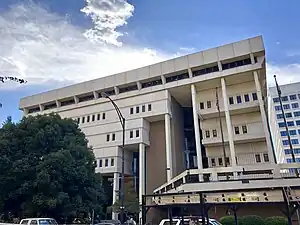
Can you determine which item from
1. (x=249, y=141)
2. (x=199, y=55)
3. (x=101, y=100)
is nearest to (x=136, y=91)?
(x=101, y=100)

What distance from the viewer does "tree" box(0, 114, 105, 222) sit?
79.8 feet

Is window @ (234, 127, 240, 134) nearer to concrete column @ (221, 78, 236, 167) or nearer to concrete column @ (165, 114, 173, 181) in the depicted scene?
concrete column @ (221, 78, 236, 167)

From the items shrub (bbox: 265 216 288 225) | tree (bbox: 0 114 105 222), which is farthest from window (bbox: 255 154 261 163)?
tree (bbox: 0 114 105 222)

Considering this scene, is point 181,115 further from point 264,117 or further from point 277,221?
point 277,221

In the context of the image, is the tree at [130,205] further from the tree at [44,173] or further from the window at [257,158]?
the window at [257,158]

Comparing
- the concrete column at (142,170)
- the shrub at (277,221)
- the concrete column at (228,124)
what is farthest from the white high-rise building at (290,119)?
the shrub at (277,221)

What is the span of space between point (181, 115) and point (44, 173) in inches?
1218

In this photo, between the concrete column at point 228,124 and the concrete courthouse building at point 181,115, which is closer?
the concrete column at point 228,124

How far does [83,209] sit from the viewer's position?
26.1m

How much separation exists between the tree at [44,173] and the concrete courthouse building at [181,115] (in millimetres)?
11728

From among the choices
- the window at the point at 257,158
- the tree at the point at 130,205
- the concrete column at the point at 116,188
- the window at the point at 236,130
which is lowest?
the tree at the point at 130,205

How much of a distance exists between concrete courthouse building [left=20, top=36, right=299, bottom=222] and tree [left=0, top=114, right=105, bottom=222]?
38.5 ft

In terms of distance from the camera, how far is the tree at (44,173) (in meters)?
24.3

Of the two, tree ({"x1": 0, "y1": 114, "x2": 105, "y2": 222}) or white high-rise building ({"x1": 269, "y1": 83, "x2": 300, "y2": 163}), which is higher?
white high-rise building ({"x1": 269, "y1": 83, "x2": 300, "y2": 163})
